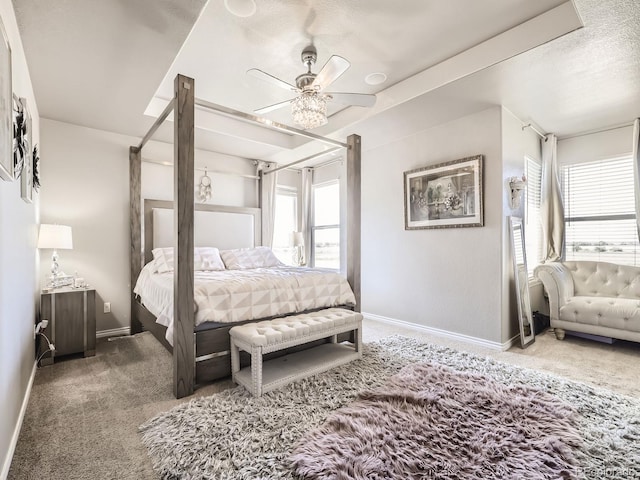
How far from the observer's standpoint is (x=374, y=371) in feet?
8.86

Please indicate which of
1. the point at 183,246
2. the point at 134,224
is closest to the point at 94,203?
the point at 134,224

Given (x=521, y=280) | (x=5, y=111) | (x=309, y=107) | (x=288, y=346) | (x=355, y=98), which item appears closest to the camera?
(x=5, y=111)

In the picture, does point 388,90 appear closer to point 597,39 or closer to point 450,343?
point 597,39

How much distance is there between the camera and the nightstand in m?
2.93

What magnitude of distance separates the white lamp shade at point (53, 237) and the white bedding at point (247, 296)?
841 mm

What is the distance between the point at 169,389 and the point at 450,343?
2.89 metres

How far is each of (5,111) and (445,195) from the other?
3.84 m

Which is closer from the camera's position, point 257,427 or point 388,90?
point 257,427

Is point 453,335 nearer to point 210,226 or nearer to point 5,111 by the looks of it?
point 210,226

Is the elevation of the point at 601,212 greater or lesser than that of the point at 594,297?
greater

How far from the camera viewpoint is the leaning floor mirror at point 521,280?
3482mm

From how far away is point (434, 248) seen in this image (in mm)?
3982

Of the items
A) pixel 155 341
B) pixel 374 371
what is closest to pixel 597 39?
pixel 374 371

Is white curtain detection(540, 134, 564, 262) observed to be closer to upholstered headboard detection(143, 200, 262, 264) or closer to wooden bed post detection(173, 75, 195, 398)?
upholstered headboard detection(143, 200, 262, 264)
